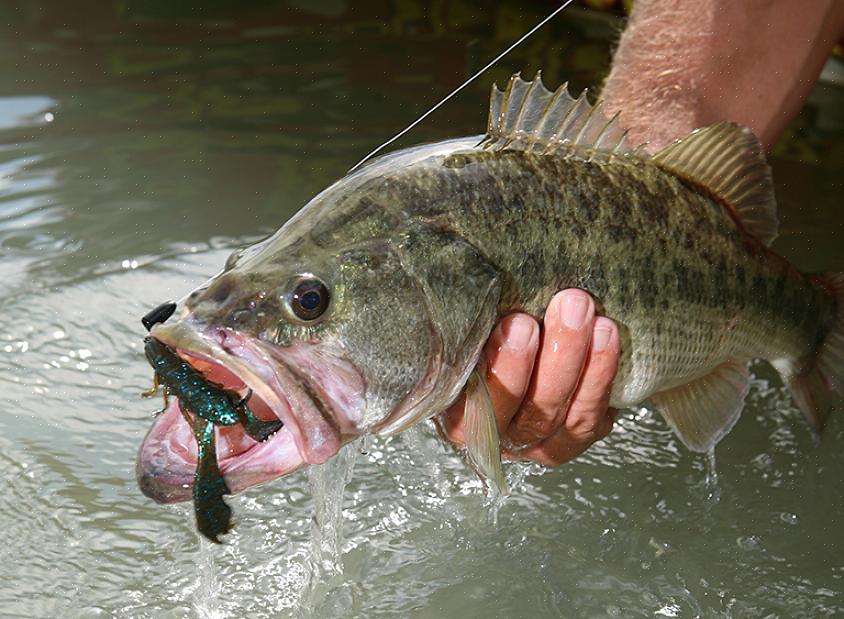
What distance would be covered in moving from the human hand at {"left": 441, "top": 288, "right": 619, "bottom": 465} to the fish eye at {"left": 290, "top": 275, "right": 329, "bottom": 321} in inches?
15.8

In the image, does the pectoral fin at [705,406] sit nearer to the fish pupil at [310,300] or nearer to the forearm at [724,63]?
the forearm at [724,63]

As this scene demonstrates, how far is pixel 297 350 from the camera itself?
Result: 65.1 inches

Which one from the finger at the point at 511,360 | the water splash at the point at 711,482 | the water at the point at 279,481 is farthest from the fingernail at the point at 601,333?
the water splash at the point at 711,482

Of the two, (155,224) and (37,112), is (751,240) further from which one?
(37,112)

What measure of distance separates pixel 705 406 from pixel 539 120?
83cm

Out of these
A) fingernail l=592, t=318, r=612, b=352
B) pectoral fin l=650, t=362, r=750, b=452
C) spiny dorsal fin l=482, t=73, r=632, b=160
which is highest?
spiny dorsal fin l=482, t=73, r=632, b=160

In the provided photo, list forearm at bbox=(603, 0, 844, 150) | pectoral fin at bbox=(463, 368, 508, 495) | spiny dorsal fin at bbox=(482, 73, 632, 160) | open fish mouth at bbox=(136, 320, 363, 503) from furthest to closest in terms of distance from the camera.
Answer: forearm at bbox=(603, 0, 844, 150) → spiny dorsal fin at bbox=(482, 73, 632, 160) → pectoral fin at bbox=(463, 368, 508, 495) → open fish mouth at bbox=(136, 320, 363, 503)

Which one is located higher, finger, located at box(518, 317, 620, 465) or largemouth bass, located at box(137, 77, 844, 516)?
largemouth bass, located at box(137, 77, 844, 516)

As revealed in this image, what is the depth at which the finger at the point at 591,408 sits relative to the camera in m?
2.07

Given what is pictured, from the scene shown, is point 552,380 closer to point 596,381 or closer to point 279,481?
point 596,381

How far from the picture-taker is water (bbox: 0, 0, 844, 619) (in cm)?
239

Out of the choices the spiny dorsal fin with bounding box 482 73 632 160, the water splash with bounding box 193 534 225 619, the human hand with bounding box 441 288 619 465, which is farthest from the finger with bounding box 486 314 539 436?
the water splash with bounding box 193 534 225 619

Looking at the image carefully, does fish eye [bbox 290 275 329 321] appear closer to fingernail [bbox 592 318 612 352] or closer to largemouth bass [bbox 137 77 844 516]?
largemouth bass [bbox 137 77 844 516]

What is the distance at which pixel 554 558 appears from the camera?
2.51 metres
